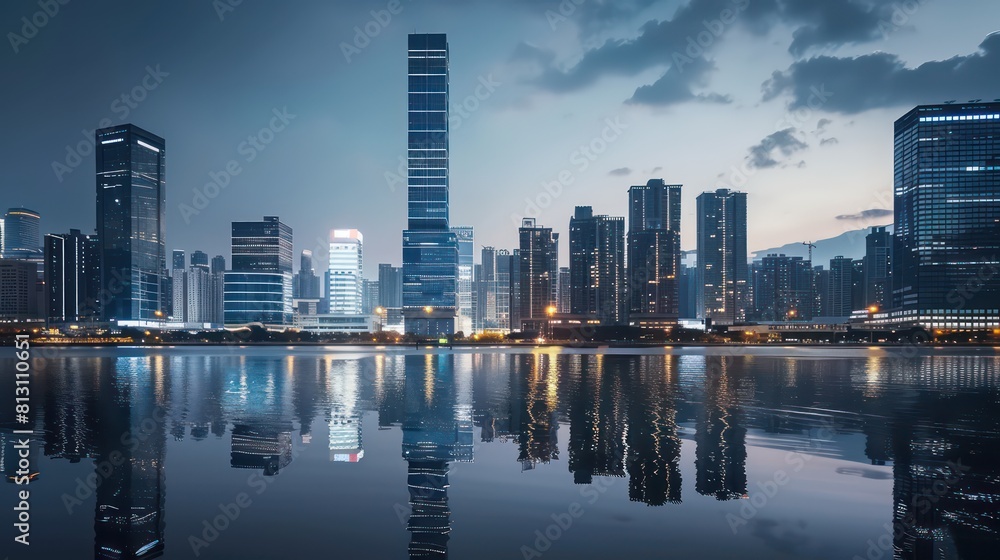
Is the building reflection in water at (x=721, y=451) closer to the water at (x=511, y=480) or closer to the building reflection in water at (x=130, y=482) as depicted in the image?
the water at (x=511, y=480)

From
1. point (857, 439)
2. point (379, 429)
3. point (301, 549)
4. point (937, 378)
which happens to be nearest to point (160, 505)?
point (301, 549)

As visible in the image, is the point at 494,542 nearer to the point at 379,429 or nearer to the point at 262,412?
the point at 379,429

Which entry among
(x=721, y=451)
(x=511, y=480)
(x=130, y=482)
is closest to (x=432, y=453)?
(x=511, y=480)
